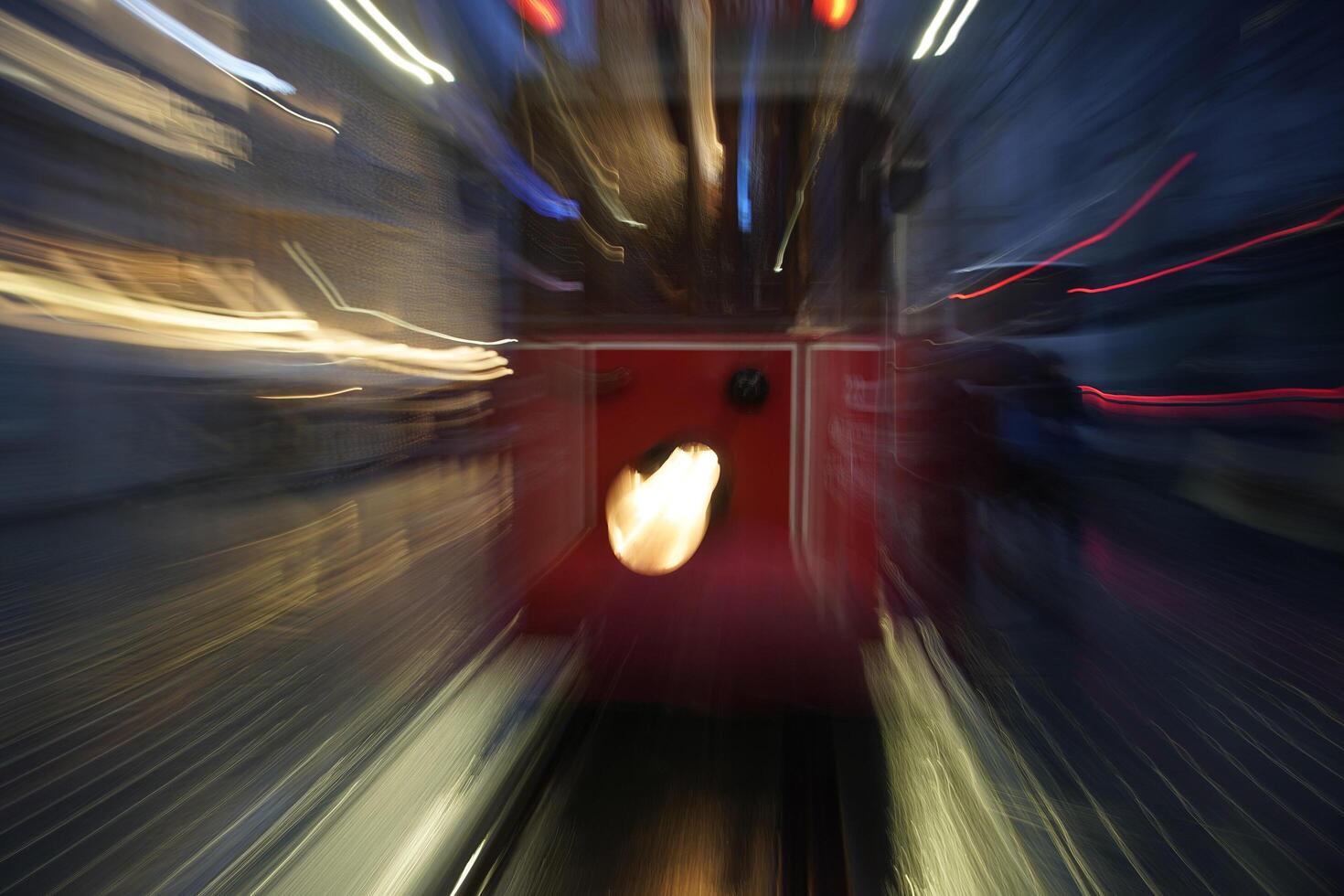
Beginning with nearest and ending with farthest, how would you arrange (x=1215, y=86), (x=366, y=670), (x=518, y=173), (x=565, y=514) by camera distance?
(x=1215, y=86)
(x=366, y=670)
(x=518, y=173)
(x=565, y=514)

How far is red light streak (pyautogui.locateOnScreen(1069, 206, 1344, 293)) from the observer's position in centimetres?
88

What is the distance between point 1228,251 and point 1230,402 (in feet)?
0.77

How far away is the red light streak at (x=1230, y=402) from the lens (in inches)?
35.7

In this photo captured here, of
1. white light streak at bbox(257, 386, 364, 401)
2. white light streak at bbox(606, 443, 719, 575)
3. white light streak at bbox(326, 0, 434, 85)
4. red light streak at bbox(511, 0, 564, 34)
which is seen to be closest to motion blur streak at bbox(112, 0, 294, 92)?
white light streak at bbox(326, 0, 434, 85)

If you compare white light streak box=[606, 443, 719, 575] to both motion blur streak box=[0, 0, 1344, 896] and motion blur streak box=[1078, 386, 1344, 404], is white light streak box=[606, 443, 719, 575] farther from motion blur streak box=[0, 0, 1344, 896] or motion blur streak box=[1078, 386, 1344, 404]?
motion blur streak box=[1078, 386, 1344, 404]

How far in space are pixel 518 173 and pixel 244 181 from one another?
2.92 ft

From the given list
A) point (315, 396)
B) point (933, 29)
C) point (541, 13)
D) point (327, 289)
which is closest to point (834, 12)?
point (933, 29)

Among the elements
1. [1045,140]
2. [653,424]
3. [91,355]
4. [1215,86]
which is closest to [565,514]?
[653,424]

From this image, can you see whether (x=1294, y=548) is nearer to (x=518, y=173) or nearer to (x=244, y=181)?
(x=244, y=181)

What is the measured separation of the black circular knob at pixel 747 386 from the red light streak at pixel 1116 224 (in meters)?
0.63

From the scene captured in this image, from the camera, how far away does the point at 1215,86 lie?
1.01 meters

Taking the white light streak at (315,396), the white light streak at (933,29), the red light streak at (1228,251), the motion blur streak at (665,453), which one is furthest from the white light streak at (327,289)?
the red light streak at (1228,251)

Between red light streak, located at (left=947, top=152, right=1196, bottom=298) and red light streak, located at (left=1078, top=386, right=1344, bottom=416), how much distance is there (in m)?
0.28

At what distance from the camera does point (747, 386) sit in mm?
1956
